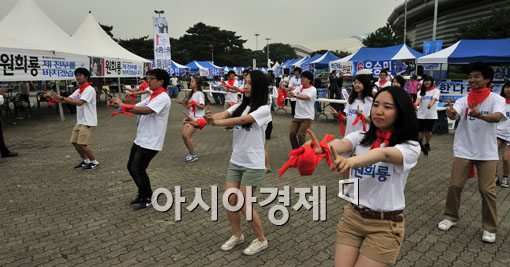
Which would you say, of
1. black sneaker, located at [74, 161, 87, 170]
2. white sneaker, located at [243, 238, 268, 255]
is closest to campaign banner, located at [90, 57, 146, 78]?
black sneaker, located at [74, 161, 87, 170]

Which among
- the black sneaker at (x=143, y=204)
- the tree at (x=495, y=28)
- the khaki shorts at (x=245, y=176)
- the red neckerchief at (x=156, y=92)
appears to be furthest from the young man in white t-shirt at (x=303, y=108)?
the tree at (x=495, y=28)

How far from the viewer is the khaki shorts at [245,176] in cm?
319

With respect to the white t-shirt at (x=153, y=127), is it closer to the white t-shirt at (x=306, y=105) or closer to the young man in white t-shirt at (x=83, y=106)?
the young man in white t-shirt at (x=83, y=106)

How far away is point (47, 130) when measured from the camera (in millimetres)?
11016

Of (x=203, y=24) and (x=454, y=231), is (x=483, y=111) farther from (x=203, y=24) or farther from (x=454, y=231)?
(x=203, y=24)

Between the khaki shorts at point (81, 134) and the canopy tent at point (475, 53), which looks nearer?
the khaki shorts at point (81, 134)

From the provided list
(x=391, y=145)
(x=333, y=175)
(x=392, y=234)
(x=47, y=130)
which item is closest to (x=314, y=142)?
(x=391, y=145)

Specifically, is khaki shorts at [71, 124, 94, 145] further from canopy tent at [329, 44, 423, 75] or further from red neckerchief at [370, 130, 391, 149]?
canopy tent at [329, 44, 423, 75]

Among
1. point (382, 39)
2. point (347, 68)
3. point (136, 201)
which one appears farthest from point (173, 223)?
point (382, 39)

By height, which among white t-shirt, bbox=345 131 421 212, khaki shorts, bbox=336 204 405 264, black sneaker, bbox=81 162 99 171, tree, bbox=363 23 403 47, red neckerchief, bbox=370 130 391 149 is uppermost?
tree, bbox=363 23 403 47

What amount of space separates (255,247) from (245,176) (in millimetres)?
764

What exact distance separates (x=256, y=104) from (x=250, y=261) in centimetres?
148

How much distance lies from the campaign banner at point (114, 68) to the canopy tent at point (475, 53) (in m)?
13.5

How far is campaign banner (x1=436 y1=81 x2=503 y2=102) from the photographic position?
1076 cm
